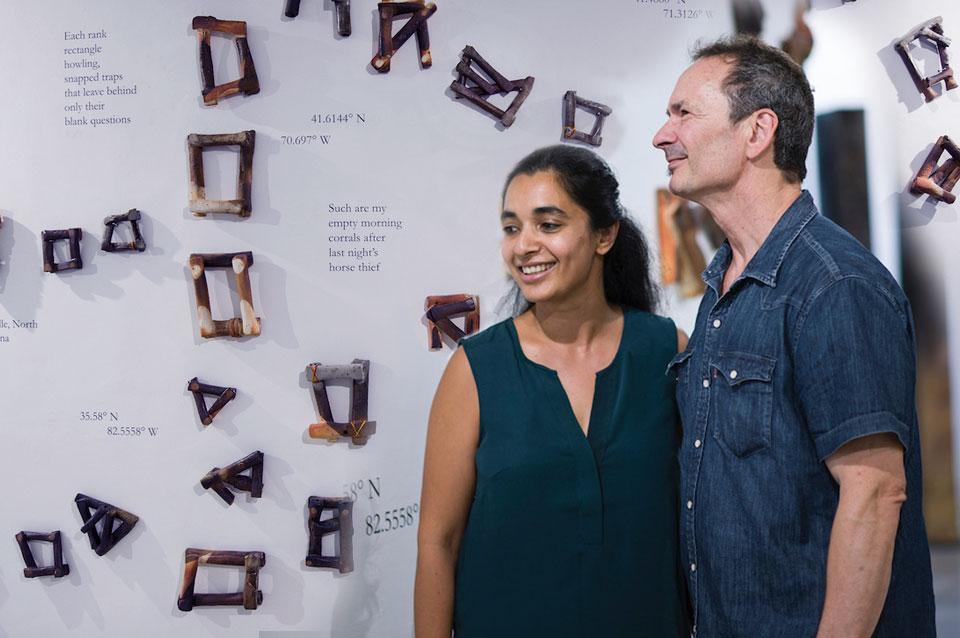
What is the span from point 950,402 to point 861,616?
1056 mm

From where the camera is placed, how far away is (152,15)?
1.83 m

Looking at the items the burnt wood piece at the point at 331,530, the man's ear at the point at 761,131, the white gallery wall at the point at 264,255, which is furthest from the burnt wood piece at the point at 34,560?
the man's ear at the point at 761,131

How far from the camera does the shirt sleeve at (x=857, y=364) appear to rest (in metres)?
1.07

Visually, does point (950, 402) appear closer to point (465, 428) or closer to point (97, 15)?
point (465, 428)

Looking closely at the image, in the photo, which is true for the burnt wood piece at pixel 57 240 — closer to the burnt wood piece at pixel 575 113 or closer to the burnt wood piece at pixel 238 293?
the burnt wood piece at pixel 238 293

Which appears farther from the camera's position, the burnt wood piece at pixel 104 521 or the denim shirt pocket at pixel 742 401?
the burnt wood piece at pixel 104 521

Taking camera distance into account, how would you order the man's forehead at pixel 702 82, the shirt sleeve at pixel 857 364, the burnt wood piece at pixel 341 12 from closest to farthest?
the shirt sleeve at pixel 857 364, the man's forehead at pixel 702 82, the burnt wood piece at pixel 341 12

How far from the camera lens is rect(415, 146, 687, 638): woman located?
4.53ft

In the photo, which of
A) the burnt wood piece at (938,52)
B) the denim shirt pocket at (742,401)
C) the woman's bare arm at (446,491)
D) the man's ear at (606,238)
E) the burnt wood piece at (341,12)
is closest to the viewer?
the denim shirt pocket at (742,401)

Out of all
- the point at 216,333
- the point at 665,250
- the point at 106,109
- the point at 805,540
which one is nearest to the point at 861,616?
the point at 805,540

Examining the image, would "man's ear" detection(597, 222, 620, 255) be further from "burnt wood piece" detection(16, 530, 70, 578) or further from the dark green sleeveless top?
"burnt wood piece" detection(16, 530, 70, 578)

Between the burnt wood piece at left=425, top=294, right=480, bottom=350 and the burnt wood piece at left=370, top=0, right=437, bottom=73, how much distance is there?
0.52 meters

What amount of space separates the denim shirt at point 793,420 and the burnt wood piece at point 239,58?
43.8 inches

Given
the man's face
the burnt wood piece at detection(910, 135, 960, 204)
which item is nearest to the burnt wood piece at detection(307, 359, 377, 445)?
the man's face
